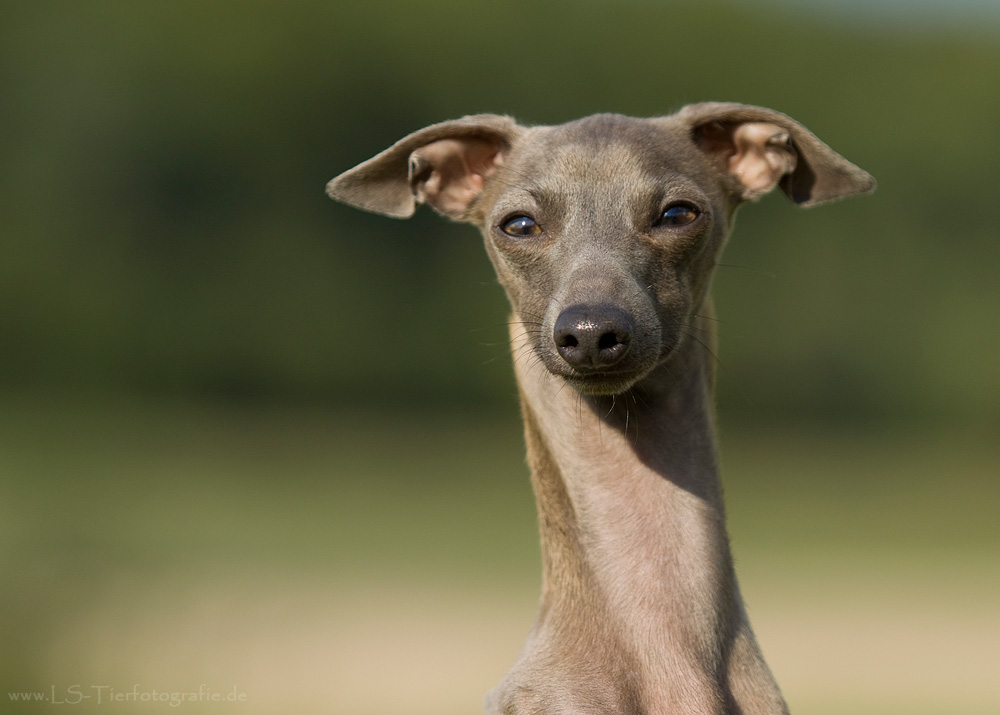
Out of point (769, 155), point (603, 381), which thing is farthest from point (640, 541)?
point (769, 155)

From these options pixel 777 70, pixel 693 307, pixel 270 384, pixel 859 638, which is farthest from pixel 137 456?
pixel 693 307

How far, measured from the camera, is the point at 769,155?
6.14 metres

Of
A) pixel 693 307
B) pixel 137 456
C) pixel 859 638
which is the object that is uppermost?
pixel 137 456

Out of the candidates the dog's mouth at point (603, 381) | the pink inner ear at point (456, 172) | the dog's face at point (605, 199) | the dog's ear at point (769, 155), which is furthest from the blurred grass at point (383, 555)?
the dog's ear at point (769, 155)

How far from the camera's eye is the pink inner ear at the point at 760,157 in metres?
6.04

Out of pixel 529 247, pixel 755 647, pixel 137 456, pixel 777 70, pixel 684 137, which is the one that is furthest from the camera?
pixel 777 70

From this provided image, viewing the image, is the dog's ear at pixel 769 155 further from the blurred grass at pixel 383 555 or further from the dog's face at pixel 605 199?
the blurred grass at pixel 383 555

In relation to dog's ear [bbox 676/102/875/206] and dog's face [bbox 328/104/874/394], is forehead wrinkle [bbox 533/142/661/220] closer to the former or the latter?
dog's face [bbox 328/104/874/394]

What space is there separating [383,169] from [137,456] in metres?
24.2

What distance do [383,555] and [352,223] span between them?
631 inches

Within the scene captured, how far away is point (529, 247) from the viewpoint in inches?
223

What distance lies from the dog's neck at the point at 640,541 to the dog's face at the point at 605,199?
32 centimetres

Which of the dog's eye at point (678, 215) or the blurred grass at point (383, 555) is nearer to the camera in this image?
the dog's eye at point (678, 215)

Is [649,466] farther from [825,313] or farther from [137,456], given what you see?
[825,313]
